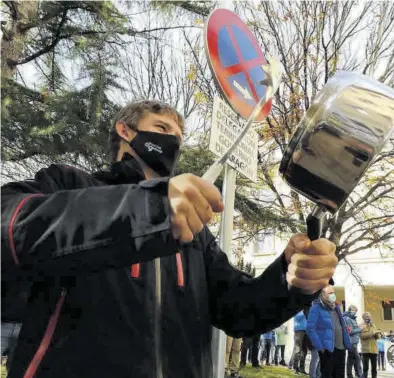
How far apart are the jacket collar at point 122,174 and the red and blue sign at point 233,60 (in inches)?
44.0

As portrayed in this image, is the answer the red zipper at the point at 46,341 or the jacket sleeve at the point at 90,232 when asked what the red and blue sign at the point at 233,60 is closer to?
the red zipper at the point at 46,341

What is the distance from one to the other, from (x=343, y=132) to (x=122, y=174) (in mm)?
676

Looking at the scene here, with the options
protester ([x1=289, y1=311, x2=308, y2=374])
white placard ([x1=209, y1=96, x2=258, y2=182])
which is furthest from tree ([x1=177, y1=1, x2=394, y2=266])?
white placard ([x1=209, y1=96, x2=258, y2=182])

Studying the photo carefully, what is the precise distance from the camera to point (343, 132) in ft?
3.00

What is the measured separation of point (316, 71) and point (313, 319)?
5.05 m

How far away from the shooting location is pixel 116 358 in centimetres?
110

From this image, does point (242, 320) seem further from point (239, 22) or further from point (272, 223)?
point (272, 223)

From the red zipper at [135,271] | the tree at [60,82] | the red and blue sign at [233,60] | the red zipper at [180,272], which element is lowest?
the red zipper at [135,271]

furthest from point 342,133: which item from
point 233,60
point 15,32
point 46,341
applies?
point 15,32

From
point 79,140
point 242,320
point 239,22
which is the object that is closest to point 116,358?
point 242,320

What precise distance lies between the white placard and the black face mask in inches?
37.9

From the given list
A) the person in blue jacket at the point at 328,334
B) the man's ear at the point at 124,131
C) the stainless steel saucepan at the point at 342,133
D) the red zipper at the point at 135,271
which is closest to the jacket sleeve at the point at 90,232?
the stainless steel saucepan at the point at 342,133

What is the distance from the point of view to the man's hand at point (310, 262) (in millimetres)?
1165

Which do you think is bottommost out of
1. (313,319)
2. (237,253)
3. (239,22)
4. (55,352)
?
(55,352)
